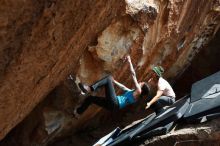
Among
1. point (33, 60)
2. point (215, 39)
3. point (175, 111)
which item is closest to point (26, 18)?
point (33, 60)

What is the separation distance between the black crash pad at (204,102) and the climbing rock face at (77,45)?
1.47 meters

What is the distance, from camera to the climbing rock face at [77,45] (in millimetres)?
5352

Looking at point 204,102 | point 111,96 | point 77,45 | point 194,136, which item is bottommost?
point 194,136

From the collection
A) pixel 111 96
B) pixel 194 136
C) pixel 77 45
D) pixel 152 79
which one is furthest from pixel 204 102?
pixel 77 45

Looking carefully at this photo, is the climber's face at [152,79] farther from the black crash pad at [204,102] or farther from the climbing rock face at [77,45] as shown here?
the black crash pad at [204,102]

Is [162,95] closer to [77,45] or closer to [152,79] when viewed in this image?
[152,79]

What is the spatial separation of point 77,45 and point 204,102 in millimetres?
2572

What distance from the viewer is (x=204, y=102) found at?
25.3ft

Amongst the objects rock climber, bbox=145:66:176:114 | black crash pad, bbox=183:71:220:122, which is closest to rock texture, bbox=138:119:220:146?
black crash pad, bbox=183:71:220:122

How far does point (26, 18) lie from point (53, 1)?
0.38 metres

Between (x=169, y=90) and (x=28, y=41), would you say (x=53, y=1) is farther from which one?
(x=169, y=90)

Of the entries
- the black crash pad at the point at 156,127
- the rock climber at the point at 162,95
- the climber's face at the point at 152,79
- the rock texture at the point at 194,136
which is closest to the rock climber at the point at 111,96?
the rock climber at the point at 162,95

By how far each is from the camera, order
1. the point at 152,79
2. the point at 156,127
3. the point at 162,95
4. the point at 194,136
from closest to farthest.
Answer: the point at 194,136, the point at 156,127, the point at 162,95, the point at 152,79

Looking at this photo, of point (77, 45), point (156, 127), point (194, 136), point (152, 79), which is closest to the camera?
point (77, 45)
